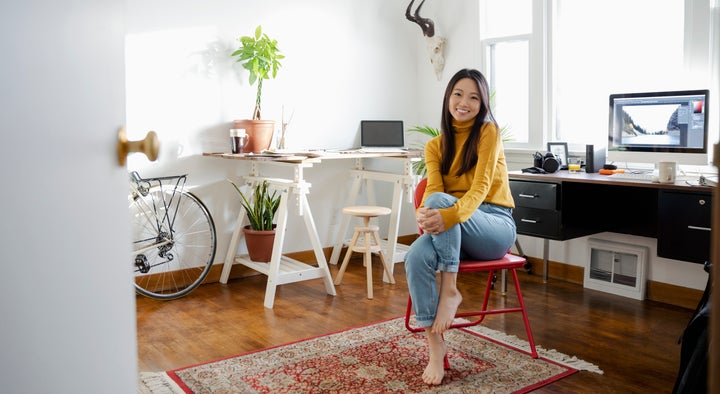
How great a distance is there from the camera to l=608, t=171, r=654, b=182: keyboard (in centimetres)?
319

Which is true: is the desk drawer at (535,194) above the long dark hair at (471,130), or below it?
below

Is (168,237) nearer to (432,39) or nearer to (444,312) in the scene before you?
(444,312)

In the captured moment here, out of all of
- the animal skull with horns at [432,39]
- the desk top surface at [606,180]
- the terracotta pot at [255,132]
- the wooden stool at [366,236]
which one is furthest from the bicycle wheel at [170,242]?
the animal skull with horns at [432,39]

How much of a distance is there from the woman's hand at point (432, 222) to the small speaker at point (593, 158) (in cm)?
150

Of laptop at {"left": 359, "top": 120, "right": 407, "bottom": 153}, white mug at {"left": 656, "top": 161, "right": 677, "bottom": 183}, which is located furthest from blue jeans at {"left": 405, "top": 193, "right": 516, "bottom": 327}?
laptop at {"left": 359, "top": 120, "right": 407, "bottom": 153}

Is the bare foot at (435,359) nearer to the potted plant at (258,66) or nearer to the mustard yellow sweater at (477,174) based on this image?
the mustard yellow sweater at (477,174)

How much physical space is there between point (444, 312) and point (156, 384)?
109 centimetres

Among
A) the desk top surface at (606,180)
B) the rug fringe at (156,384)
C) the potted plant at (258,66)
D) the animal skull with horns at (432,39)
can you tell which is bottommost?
the rug fringe at (156,384)

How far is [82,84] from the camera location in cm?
88

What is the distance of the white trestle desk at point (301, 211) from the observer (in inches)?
137

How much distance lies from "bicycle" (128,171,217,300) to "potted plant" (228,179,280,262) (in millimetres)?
218

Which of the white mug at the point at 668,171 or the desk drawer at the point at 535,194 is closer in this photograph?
the white mug at the point at 668,171

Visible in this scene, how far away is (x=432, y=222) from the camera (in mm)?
2387

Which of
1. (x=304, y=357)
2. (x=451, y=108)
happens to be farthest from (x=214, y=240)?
(x=451, y=108)
